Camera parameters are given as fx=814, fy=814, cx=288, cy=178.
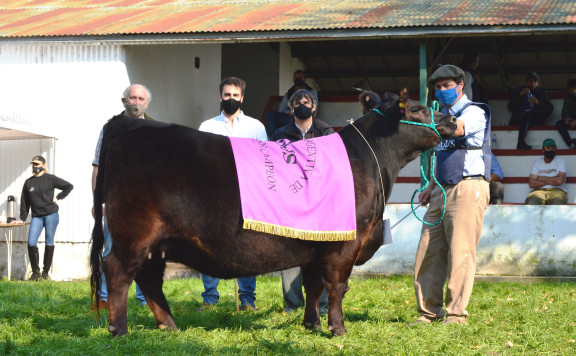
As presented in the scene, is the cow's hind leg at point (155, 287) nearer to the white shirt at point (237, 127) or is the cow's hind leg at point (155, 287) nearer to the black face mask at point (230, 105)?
the white shirt at point (237, 127)

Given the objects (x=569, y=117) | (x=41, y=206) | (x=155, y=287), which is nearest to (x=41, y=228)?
(x=41, y=206)

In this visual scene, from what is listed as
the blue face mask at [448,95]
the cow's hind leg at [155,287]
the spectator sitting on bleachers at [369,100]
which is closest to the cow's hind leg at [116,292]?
the cow's hind leg at [155,287]

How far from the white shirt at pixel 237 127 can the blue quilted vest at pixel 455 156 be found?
5.57 ft

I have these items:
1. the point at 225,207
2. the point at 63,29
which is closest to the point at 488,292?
the point at 225,207

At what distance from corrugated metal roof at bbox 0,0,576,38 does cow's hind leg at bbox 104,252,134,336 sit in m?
7.67

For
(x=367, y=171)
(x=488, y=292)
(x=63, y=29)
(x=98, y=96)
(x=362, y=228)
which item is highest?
(x=63, y=29)

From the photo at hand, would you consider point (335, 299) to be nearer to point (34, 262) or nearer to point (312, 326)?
point (312, 326)

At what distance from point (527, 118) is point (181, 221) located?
11542 millimetres

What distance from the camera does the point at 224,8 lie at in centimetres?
1538

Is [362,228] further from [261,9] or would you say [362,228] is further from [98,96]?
[261,9]

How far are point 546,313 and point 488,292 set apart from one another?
2.02 metres

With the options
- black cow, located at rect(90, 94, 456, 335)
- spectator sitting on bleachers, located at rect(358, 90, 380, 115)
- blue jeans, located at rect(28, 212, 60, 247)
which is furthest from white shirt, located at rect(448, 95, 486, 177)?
blue jeans, located at rect(28, 212, 60, 247)

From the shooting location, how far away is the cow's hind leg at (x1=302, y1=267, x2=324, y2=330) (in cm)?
656

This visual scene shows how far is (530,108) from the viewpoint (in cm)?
1591
